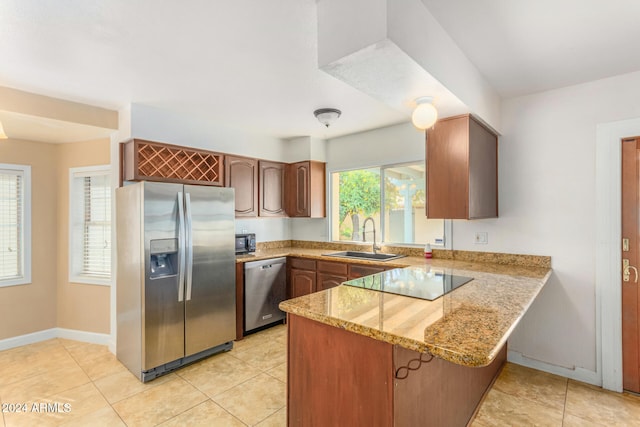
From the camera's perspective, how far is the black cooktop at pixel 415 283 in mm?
1804

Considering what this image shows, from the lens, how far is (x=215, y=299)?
10.2ft

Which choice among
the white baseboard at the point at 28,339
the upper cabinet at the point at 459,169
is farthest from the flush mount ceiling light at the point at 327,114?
the white baseboard at the point at 28,339

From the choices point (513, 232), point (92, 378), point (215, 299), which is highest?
point (513, 232)

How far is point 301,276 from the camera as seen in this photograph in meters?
3.83

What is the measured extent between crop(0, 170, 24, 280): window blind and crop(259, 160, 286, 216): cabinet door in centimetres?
265

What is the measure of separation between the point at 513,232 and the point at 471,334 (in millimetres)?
2050

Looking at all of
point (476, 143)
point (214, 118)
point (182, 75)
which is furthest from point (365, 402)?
point (214, 118)

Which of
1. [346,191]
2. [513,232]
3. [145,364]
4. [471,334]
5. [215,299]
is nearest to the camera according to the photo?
[471,334]

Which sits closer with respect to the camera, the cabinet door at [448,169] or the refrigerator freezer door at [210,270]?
the cabinet door at [448,169]

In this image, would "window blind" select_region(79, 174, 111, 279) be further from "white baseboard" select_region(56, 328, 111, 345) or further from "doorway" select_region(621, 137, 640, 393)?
"doorway" select_region(621, 137, 640, 393)

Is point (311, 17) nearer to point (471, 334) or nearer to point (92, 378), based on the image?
point (471, 334)

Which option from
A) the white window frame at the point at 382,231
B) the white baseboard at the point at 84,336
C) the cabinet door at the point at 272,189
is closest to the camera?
the white window frame at the point at 382,231

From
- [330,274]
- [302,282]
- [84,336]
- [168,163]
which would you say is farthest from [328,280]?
[84,336]

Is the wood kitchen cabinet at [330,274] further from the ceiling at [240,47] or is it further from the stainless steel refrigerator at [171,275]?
the ceiling at [240,47]
